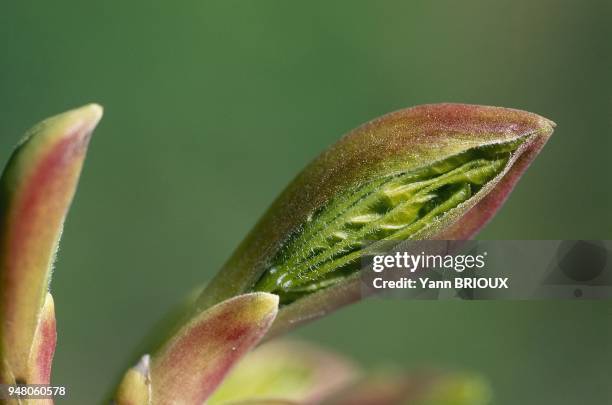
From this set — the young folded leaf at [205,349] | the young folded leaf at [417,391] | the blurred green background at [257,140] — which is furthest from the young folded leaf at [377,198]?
the blurred green background at [257,140]

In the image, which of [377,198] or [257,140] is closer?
[377,198]

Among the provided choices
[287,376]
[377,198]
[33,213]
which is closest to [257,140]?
[287,376]

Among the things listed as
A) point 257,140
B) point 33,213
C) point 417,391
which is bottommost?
point 417,391

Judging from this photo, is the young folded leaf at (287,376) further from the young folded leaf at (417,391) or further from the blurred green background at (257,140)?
the blurred green background at (257,140)

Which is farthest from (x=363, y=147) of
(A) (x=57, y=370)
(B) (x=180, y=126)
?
(B) (x=180, y=126)

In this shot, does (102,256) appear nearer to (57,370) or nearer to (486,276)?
(57,370)

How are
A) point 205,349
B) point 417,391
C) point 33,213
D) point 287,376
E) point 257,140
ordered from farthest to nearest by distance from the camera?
point 257,140, point 287,376, point 417,391, point 205,349, point 33,213

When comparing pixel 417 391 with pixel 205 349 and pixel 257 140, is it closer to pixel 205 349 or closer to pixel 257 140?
pixel 205 349
